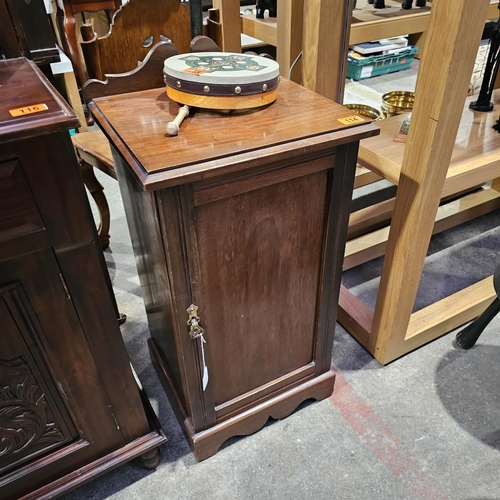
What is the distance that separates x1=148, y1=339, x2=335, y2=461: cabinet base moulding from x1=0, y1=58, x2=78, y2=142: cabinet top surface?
2.54 feet

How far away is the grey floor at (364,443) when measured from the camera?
1097 mm

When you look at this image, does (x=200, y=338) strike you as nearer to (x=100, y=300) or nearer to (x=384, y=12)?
(x=100, y=300)

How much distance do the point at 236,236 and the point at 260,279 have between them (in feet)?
0.45

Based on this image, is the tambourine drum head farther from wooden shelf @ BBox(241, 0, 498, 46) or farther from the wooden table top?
wooden shelf @ BBox(241, 0, 498, 46)

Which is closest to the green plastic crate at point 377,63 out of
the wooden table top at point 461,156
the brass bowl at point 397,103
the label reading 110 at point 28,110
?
the brass bowl at point 397,103

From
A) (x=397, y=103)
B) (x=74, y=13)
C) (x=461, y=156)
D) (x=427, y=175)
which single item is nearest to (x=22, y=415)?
(x=427, y=175)

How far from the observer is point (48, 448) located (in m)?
0.97

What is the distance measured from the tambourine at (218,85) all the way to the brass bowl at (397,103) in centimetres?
111

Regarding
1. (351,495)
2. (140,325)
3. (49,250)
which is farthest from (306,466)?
(49,250)

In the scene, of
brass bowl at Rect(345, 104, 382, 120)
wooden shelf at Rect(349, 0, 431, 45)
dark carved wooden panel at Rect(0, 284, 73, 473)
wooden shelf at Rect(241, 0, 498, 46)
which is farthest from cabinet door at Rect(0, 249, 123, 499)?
brass bowl at Rect(345, 104, 382, 120)

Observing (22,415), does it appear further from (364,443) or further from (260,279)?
(364,443)

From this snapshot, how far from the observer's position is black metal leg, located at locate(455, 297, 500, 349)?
4.40 ft

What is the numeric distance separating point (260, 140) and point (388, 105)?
4.23 ft

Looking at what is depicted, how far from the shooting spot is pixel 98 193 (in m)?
1.66
